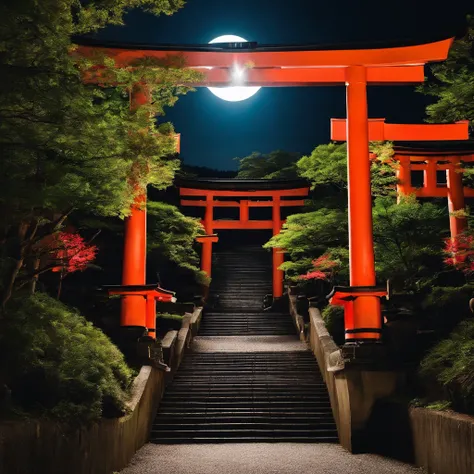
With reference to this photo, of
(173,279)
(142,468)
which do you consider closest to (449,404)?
(142,468)

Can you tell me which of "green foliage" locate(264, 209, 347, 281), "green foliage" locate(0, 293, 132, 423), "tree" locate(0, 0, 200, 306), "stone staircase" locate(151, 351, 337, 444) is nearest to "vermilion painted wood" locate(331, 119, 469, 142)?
"green foliage" locate(264, 209, 347, 281)

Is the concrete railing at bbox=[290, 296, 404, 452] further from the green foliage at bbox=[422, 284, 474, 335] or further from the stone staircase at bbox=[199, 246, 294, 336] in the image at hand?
the stone staircase at bbox=[199, 246, 294, 336]

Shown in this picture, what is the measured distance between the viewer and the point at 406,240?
16.5 metres

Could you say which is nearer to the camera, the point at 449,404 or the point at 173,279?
the point at 449,404

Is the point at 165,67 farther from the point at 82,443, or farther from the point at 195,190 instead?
the point at 195,190

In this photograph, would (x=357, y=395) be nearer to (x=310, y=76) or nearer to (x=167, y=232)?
(x=310, y=76)

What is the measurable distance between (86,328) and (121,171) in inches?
121

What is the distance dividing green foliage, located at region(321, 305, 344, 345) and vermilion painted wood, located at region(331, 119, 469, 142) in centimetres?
467

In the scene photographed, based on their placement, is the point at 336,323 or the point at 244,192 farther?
the point at 244,192

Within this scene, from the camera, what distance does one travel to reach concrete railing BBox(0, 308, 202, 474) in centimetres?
554

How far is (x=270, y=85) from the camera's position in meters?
13.5

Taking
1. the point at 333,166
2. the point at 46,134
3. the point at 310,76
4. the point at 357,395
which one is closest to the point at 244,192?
the point at 333,166

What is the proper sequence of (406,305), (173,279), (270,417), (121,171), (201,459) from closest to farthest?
(121,171) → (201,459) → (270,417) → (406,305) → (173,279)

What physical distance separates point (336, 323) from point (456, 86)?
286 inches
